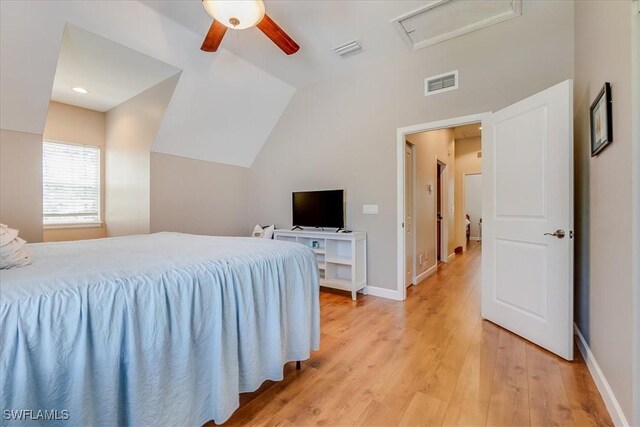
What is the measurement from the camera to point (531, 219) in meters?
2.27

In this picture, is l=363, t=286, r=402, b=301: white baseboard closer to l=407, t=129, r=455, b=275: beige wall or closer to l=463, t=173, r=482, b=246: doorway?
l=407, t=129, r=455, b=275: beige wall

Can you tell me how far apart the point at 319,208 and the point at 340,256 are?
0.72 m

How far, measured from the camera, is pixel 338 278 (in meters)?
3.71

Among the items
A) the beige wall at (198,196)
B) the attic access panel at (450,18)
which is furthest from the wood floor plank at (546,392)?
the beige wall at (198,196)

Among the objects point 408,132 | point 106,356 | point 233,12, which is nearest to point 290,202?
point 408,132

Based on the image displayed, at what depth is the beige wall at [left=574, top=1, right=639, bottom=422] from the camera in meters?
1.35

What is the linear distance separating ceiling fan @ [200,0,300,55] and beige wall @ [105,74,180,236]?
1272 millimetres

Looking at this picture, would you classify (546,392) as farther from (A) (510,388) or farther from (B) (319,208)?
(B) (319,208)

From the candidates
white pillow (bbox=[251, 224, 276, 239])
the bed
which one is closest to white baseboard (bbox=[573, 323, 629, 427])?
the bed

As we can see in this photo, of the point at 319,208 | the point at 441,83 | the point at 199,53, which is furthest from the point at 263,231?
the point at 441,83

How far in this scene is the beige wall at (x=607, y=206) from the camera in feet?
4.42

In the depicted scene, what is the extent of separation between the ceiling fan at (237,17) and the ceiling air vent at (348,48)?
0.98 metres

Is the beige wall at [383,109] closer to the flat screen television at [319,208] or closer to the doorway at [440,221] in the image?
the flat screen television at [319,208]

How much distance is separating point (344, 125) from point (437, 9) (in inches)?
61.6
